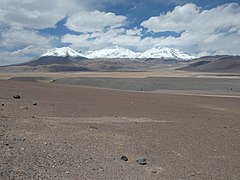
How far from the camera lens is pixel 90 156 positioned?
341 inches

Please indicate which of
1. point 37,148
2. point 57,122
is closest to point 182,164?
point 37,148

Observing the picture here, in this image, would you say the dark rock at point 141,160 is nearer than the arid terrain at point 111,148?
No

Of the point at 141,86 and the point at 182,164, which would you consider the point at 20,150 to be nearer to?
the point at 182,164

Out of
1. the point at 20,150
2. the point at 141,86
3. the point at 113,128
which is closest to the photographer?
the point at 20,150

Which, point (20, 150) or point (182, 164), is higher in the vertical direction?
point (20, 150)

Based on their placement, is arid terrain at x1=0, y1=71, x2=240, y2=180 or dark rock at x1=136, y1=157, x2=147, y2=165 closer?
arid terrain at x1=0, y1=71, x2=240, y2=180

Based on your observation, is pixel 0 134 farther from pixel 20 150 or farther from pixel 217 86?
pixel 217 86

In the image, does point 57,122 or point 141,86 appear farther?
point 141,86

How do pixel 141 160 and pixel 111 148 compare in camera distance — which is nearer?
pixel 141 160

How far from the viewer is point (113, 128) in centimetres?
1324

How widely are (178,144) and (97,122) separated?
15.7 ft

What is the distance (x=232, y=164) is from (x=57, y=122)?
24.5 ft

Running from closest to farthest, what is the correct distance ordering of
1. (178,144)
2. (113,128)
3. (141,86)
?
(178,144), (113,128), (141,86)

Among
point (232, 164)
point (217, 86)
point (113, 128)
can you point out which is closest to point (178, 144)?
point (232, 164)
